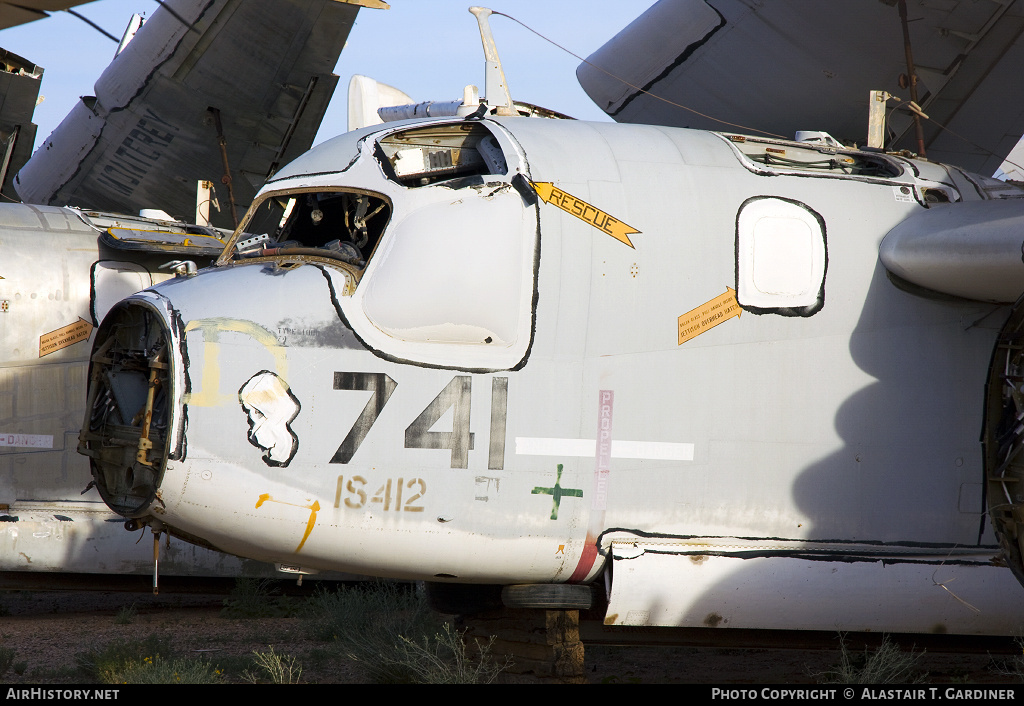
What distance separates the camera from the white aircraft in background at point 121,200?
28.1ft

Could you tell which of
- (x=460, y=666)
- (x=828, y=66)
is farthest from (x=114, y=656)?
(x=828, y=66)

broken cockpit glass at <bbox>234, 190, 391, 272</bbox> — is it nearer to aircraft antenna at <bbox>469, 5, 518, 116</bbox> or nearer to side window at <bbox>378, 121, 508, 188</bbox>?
side window at <bbox>378, 121, 508, 188</bbox>

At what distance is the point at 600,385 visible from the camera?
16.2 ft

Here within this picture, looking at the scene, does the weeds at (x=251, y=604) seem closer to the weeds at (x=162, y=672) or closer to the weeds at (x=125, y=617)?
the weeds at (x=125, y=617)

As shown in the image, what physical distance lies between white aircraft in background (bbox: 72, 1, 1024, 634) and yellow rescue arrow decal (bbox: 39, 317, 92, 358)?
403 centimetres

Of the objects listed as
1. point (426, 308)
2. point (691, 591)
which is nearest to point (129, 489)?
point (426, 308)

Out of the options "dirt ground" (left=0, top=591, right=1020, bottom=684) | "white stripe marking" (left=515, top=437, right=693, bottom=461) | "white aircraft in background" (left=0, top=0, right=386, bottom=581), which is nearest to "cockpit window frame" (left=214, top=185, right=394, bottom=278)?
"white stripe marking" (left=515, top=437, right=693, bottom=461)

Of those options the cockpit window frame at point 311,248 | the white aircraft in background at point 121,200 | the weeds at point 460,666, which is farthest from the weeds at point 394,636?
the cockpit window frame at point 311,248

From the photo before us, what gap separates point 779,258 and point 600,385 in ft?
4.36

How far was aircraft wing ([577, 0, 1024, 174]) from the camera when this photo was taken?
414 inches

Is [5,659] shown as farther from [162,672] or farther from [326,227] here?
[326,227]

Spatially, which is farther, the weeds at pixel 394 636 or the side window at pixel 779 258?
the weeds at pixel 394 636

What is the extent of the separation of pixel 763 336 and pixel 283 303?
266 cm

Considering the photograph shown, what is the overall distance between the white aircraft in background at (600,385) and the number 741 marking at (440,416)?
0.5 inches
